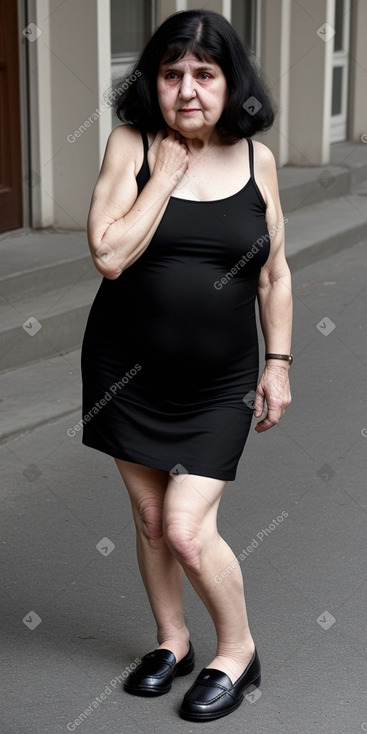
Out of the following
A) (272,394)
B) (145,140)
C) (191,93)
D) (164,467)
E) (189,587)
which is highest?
(191,93)

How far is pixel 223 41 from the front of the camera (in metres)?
3.04

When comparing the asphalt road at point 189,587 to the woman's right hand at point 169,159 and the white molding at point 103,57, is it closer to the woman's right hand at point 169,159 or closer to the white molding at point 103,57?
the woman's right hand at point 169,159

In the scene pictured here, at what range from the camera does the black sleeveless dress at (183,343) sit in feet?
10.1

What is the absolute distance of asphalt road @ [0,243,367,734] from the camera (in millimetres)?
3363

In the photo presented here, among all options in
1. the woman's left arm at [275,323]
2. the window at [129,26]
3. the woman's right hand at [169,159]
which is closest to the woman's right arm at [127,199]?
Result: the woman's right hand at [169,159]

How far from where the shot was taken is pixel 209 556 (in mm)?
3197

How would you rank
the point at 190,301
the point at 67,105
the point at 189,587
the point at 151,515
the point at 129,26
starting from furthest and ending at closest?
the point at 129,26
the point at 67,105
the point at 189,587
the point at 151,515
the point at 190,301

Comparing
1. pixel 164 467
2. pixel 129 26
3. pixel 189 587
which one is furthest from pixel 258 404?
pixel 129 26

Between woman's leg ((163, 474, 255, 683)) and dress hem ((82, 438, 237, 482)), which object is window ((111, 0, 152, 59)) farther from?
woman's leg ((163, 474, 255, 683))

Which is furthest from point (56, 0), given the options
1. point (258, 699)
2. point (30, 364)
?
point (258, 699)

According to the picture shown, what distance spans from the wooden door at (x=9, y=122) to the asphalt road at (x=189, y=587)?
126 inches

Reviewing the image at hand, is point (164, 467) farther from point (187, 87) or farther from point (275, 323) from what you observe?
point (187, 87)

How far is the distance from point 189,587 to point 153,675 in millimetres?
748

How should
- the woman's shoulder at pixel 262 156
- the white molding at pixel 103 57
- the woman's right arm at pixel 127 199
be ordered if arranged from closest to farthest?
the woman's right arm at pixel 127 199, the woman's shoulder at pixel 262 156, the white molding at pixel 103 57
